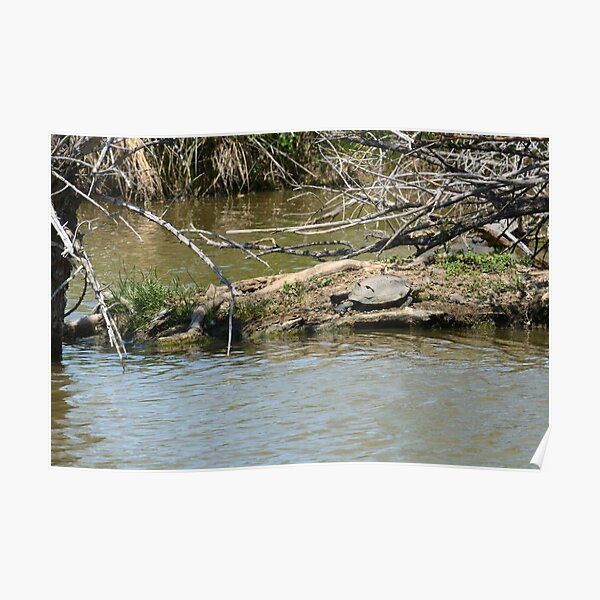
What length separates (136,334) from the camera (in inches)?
253

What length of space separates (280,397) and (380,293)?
0.85 metres

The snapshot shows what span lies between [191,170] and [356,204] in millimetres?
1021

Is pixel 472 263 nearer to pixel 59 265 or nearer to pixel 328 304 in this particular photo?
pixel 328 304

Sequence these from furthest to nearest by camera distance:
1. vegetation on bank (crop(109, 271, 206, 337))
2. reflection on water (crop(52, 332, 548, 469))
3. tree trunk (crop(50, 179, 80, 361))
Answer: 1. tree trunk (crop(50, 179, 80, 361))
2. vegetation on bank (crop(109, 271, 206, 337))
3. reflection on water (crop(52, 332, 548, 469))

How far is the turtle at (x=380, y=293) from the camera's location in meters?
6.50

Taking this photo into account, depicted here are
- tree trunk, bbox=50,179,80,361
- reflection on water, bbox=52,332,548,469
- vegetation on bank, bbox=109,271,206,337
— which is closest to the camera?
reflection on water, bbox=52,332,548,469

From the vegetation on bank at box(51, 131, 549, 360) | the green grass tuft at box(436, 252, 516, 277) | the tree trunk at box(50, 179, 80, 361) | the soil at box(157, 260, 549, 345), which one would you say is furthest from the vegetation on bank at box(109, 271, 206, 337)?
the green grass tuft at box(436, 252, 516, 277)

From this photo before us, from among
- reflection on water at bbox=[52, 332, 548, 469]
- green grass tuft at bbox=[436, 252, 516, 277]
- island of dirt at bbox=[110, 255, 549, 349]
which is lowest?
reflection on water at bbox=[52, 332, 548, 469]

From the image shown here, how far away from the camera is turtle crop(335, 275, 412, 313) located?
650 cm

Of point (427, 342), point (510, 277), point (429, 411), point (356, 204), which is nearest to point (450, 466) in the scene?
point (429, 411)

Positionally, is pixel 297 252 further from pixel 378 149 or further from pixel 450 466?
pixel 450 466

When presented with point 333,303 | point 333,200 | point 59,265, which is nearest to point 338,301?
point 333,303

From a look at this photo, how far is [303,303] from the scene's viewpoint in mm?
6496

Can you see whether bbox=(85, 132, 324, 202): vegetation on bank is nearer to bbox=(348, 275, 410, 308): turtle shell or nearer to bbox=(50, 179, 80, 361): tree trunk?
bbox=(50, 179, 80, 361): tree trunk
